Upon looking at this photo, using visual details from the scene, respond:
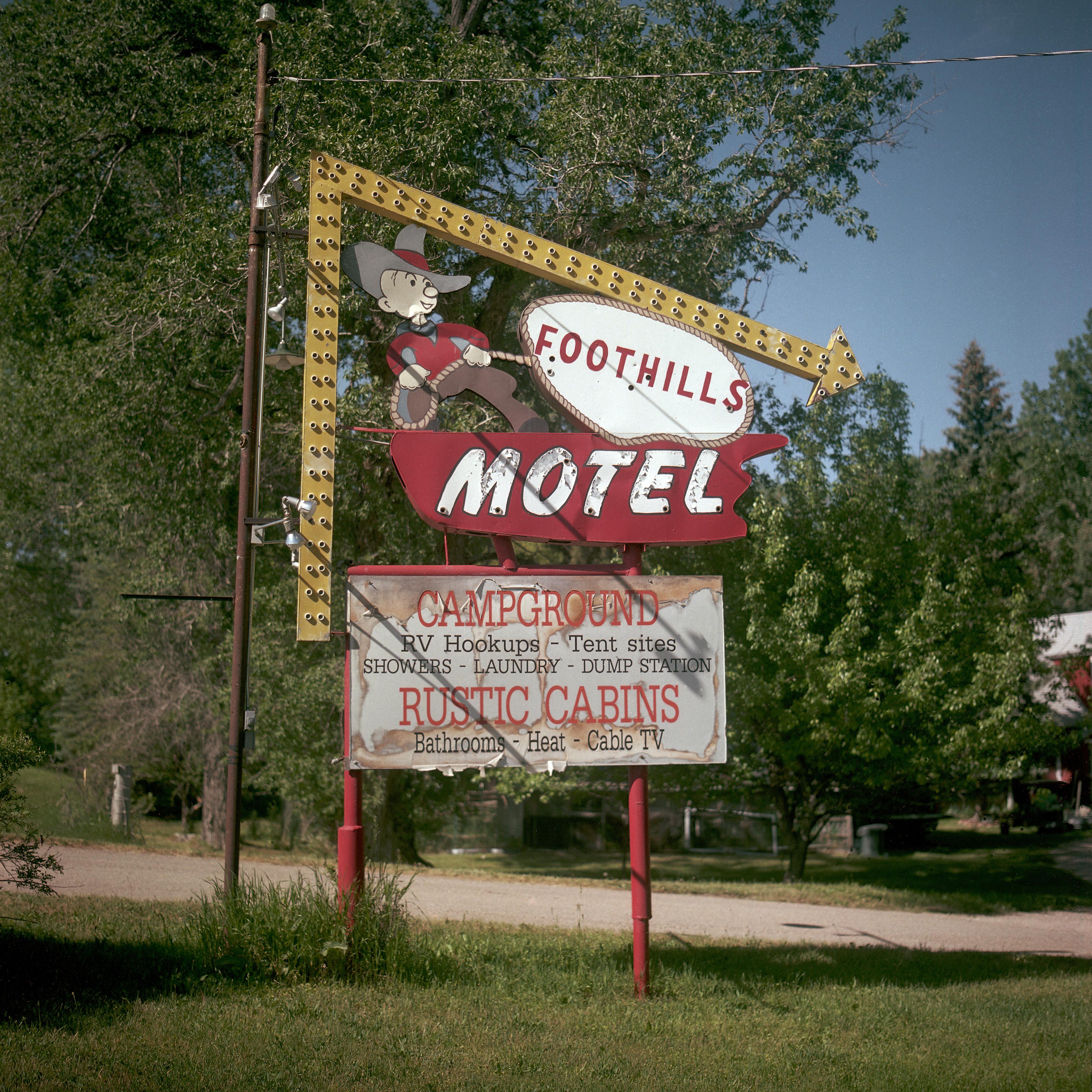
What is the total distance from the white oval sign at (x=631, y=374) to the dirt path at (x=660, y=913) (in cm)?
562

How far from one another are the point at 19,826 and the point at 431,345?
462 cm

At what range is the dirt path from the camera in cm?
1167

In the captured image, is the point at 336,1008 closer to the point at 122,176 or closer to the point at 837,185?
the point at 837,185

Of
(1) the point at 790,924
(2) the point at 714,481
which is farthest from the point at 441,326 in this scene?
(1) the point at 790,924

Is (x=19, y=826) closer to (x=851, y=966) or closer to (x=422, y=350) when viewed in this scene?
(x=422, y=350)

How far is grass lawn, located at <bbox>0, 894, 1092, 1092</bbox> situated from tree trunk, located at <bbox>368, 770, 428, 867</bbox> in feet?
24.5

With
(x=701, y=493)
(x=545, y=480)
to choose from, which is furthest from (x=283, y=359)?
(x=701, y=493)

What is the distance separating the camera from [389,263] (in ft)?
27.6

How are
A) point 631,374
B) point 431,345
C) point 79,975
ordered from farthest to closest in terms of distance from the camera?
point 631,374 → point 431,345 → point 79,975

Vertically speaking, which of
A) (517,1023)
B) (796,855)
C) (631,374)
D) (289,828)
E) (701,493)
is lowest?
(289,828)

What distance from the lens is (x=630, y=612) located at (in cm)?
814

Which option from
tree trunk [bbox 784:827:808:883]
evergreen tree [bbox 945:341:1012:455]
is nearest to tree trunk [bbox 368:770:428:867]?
tree trunk [bbox 784:827:808:883]

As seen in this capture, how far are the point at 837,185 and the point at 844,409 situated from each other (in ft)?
17.6

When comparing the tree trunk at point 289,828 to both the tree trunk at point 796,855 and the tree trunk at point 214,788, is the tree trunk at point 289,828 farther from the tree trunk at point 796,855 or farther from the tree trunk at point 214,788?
the tree trunk at point 796,855
